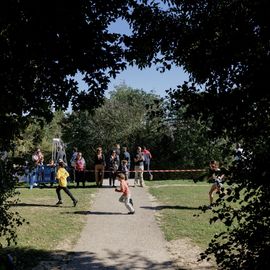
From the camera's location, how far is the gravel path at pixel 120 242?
795 cm

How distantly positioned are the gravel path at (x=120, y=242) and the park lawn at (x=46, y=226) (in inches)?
14.0

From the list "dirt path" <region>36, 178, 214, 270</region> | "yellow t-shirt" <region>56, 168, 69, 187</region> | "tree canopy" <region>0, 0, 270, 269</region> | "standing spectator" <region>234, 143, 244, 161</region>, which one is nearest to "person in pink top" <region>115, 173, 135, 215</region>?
"dirt path" <region>36, 178, 214, 270</region>

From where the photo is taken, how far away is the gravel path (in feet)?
26.1

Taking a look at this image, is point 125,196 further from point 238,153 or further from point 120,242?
point 238,153

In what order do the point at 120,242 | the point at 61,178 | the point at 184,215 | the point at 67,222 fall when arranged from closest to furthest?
the point at 120,242, the point at 67,222, the point at 184,215, the point at 61,178

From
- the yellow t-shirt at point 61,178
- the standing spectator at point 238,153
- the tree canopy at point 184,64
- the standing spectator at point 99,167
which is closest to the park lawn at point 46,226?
the yellow t-shirt at point 61,178

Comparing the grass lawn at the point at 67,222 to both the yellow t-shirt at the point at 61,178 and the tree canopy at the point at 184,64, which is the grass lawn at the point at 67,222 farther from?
the tree canopy at the point at 184,64

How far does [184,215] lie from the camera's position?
12.3 metres

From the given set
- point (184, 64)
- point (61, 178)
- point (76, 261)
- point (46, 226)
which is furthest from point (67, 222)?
point (184, 64)

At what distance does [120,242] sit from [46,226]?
2474mm

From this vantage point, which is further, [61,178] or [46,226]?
[61,178]

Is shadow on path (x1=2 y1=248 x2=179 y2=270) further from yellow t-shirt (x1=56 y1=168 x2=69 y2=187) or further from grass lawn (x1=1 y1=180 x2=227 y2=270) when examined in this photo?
yellow t-shirt (x1=56 y1=168 x2=69 y2=187)

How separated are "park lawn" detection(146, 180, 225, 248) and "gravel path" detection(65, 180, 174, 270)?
38cm

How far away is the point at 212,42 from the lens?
162 inches
